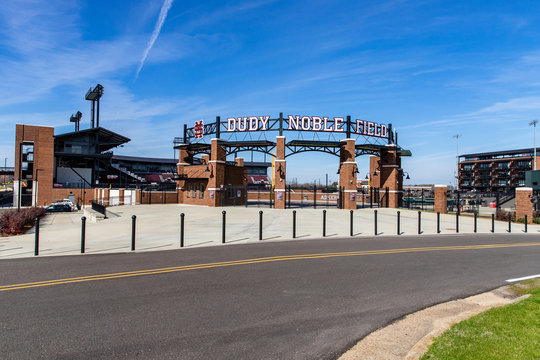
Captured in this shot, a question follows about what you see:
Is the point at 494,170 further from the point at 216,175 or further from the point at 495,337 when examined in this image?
the point at 495,337

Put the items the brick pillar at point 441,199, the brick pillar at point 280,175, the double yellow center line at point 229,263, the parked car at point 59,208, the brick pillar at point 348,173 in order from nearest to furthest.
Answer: the double yellow center line at point 229,263 < the brick pillar at point 441,199 < the parked car at point 59,208 < the brick pillar at point 280,175 < the brick pillar at point 348,173

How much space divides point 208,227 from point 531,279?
42.1ft

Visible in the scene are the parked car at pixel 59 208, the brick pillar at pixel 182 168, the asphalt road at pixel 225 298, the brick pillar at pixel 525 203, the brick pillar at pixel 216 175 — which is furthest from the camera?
the brick pillar at pixel 182 168

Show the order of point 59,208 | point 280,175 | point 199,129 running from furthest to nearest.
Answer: point 199,129 → point 280,175 → point 59,208

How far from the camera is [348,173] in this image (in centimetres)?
3412

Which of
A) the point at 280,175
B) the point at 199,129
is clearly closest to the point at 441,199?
the point at 280,175

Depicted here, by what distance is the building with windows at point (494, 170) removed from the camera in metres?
92.8

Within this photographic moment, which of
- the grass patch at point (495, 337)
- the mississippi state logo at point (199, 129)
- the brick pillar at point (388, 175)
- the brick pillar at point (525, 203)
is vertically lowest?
the grass patch at point (495, 337)

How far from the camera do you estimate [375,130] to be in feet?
122

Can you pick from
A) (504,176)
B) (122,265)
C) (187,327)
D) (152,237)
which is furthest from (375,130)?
(504,176)

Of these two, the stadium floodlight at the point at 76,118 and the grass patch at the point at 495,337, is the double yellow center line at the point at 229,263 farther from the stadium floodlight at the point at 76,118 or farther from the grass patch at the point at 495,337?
the stadium floodlight at the point at 76,118

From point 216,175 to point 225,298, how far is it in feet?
98.2

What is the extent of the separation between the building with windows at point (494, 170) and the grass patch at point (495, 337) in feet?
337

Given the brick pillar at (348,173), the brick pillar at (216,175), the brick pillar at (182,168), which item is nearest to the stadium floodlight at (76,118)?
the brick pillar at (182,168)
